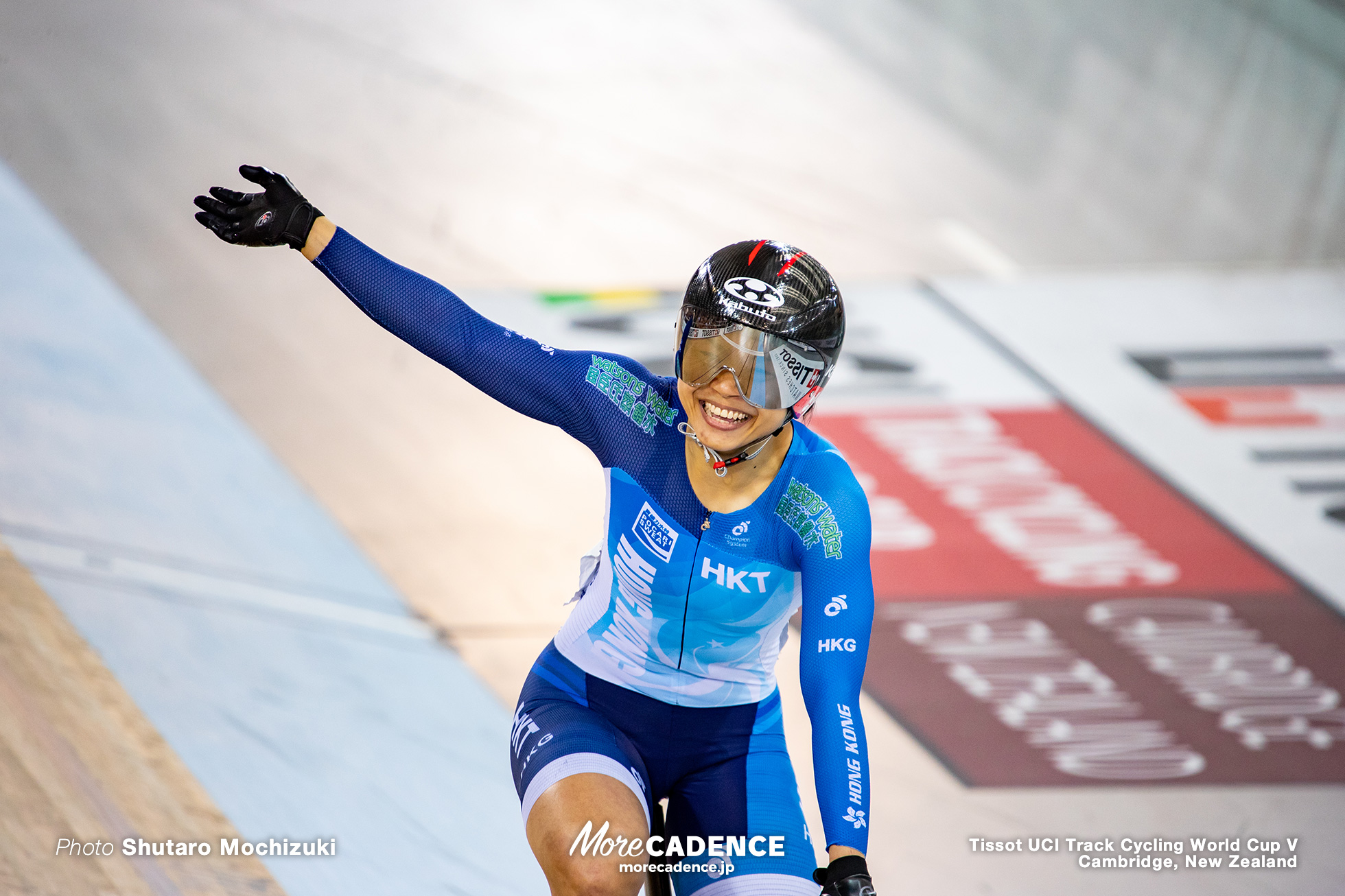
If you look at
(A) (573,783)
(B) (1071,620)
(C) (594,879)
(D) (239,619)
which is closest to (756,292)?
(A) (573,783)

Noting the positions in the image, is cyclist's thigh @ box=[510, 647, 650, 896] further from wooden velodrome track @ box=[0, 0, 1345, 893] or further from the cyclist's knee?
wooden velodrome track @ box=[0, 0, 1345, 893]

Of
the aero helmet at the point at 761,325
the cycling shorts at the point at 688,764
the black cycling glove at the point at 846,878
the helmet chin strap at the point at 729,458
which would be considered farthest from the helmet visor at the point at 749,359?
the black cycling glove at the point at 846,878

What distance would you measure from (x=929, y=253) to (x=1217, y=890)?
396 centimetres

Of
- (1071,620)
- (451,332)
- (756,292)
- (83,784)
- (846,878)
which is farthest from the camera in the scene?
(1071,620)

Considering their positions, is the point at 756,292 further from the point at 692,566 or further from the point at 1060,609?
the point at 1060,609

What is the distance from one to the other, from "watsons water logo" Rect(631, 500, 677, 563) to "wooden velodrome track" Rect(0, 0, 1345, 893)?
1467mm

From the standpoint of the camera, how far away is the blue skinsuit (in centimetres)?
229

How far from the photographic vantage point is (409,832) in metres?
3.46

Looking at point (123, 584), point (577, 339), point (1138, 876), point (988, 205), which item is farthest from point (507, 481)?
point (988, 205)

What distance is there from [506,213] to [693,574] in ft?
15.5

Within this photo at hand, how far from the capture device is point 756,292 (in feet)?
7.31

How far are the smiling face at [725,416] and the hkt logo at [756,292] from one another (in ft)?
0.44

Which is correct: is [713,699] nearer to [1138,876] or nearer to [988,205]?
[1138,876]

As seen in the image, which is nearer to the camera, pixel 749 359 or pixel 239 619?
pixel 749 359
